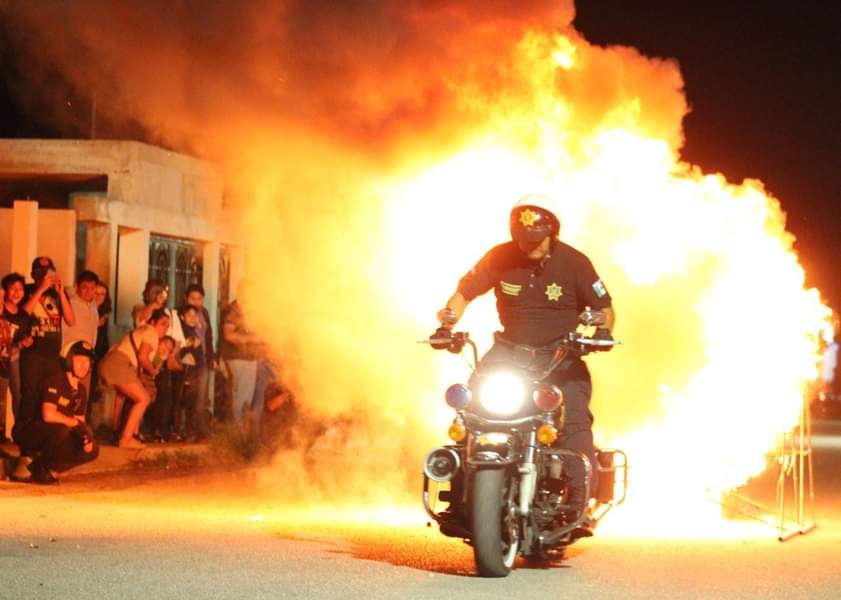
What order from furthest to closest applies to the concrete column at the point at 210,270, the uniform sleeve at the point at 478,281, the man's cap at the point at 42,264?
the concrete column at the point at 210,270
the man's cap at the point at 42,264
the uniform sleeve at the point at 478,281

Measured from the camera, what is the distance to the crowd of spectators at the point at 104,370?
1475 cm

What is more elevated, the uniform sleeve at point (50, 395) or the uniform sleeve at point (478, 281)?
the uniform sleeve at point (478, 281)

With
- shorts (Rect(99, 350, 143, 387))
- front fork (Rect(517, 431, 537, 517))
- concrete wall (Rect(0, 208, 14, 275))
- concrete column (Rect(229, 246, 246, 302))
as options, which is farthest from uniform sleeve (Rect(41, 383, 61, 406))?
concrete column (Rect(229, 246, 246, 302))

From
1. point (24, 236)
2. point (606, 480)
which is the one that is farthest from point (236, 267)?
point (606, 480)

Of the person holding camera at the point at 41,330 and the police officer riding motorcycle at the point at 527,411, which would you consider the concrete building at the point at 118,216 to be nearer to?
the person holding camera at the point at 41,330

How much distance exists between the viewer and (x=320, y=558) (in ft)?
31.5

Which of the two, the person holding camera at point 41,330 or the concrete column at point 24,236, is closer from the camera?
the person holding camera at point 41,330

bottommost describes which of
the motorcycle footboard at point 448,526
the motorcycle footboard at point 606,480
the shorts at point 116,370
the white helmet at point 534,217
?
the motorcycle footboard at point 448,526

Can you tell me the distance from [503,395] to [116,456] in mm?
7901

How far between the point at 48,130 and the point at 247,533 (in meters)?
14.5

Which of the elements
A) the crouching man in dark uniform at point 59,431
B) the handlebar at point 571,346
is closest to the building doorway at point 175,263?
the crouching man in dark uniform at point 59,431

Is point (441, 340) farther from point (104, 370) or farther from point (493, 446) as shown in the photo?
point (104, 370)

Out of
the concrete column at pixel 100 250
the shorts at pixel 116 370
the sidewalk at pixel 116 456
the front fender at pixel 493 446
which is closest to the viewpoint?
the front fender at pixel 493 446

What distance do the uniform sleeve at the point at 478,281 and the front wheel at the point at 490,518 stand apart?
1.41 metres
